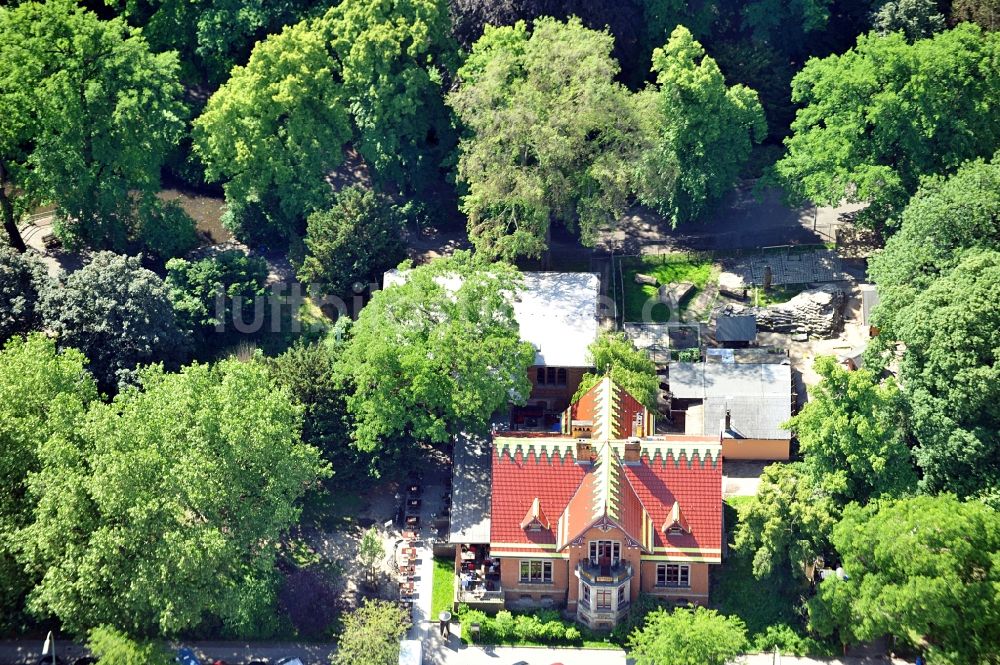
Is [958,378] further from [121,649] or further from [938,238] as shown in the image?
[121,649]

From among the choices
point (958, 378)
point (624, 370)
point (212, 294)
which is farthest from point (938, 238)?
point (212, 294)

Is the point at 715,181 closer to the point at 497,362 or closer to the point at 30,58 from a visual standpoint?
the point at 497,362

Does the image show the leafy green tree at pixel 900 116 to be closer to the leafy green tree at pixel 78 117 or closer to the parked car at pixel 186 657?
the leafy green tree at pixel 78 117

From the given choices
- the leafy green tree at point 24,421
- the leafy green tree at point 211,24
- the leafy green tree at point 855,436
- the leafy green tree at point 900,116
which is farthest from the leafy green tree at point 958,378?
the leafy green tree at point 211,24

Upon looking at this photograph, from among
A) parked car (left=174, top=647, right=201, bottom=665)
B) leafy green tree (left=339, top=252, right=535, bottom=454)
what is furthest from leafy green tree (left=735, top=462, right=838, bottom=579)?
parked car (left=174, top=647, right=201, bottom=665)

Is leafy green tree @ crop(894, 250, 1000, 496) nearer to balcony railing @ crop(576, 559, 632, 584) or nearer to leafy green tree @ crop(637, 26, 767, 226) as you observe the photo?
balcony railing @ crop(576, 559, 632, 584)

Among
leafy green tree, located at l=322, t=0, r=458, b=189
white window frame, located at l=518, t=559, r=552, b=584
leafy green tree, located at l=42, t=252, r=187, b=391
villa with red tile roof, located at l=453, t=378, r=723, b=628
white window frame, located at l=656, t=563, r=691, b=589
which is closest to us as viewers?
villa with red tile roof, located at l=453, t=378, r=723, b=628
